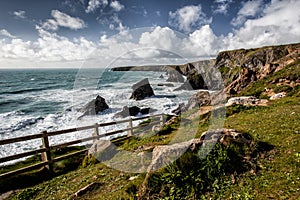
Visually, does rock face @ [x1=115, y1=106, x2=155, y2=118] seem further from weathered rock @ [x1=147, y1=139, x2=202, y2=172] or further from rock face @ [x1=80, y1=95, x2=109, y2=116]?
weathered rock @ [x1=147, y1=139, x2=202, y2=172]

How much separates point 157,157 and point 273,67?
32060 mm

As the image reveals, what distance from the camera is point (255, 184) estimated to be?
17.9 ft

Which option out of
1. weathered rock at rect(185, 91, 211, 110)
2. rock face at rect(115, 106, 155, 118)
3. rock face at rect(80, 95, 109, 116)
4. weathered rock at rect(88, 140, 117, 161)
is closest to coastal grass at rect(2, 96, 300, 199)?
weathered rock at rect(88, 140, 117, 161)

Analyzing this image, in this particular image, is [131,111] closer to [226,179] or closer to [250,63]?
[226,179]

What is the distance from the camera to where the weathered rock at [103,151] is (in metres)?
10.9

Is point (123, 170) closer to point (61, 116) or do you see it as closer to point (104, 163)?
point (104, 163)

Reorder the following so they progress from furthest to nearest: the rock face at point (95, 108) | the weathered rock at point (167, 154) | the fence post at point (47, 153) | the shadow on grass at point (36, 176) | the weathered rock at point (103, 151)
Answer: the rock face at point (95, 108) < the weathered rock at point (103, 151) < the fence post at point (47, 153) < the shadow on grass at point (36, 176) < the weathered rock at point (167, 154)

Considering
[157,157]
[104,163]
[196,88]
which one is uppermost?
[157,157]

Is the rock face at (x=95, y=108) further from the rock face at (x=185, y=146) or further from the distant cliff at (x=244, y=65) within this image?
the rock face at (x=185, y=146)

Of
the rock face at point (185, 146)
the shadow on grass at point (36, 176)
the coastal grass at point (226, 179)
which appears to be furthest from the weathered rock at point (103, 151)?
the rock face at point (185, 146)

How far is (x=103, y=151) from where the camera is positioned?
11.2 m

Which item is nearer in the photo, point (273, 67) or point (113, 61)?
point (113, 61)

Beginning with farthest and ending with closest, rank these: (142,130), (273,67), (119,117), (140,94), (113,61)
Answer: (140,94) → (273,67) → (119,117) → (142,130) → (113,61)

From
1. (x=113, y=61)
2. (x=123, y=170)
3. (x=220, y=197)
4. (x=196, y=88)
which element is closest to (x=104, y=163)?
(x=123, y=170)
